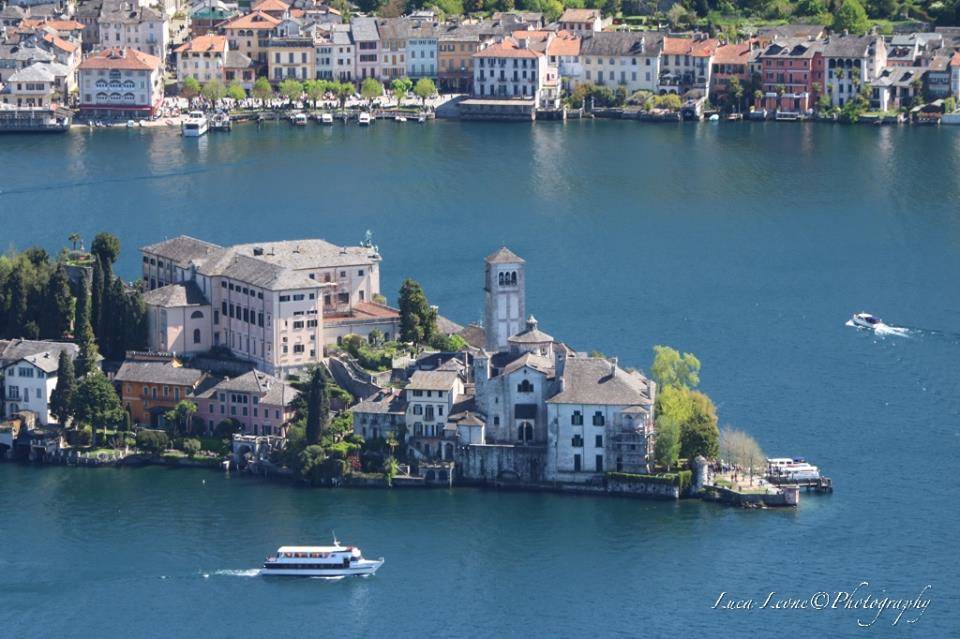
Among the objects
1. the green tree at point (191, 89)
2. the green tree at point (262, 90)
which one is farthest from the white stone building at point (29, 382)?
the green tree at point (262, 90)

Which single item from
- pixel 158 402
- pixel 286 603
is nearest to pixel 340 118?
pixel 158 402

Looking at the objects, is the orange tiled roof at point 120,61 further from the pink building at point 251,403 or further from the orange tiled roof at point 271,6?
the pink building at point 251,403

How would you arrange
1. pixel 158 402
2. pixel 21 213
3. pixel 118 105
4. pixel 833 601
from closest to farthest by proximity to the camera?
pixel 833 601 → pixel 158 402 → pixel 21 213 → pixel 118 105

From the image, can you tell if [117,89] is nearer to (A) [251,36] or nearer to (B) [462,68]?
(A) [251,36]

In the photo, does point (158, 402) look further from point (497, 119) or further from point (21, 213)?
point (497, 119)

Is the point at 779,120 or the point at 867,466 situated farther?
the point at 779,120

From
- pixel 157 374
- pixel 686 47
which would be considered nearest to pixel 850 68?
pixel 686 47

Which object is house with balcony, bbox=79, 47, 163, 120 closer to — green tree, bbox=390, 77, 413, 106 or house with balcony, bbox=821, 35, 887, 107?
green tree, bbox=390, 77, 413, 106
